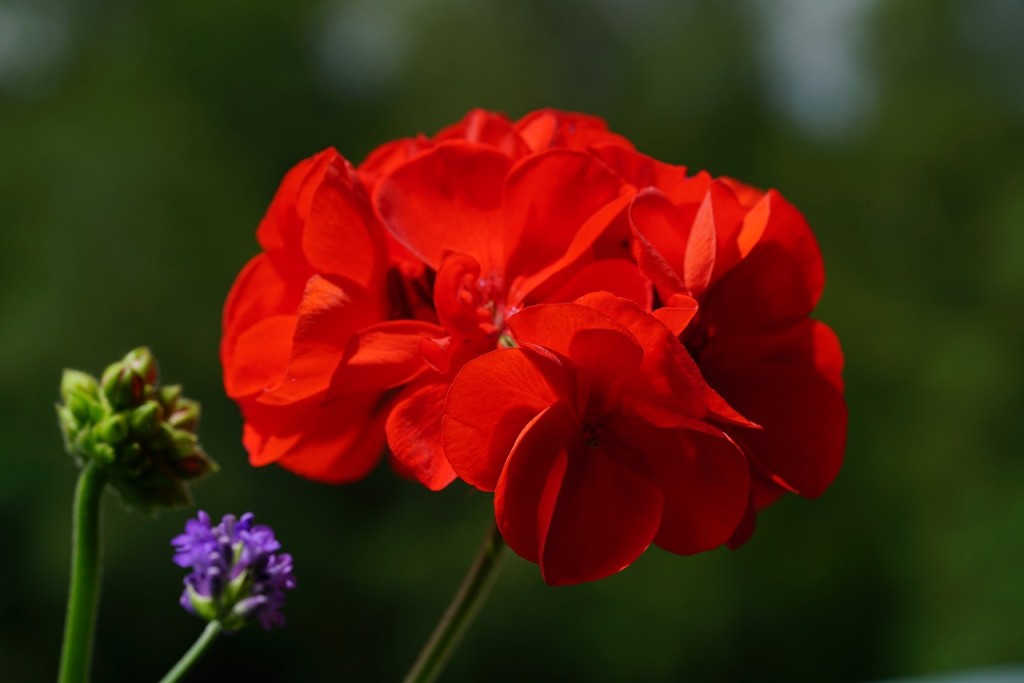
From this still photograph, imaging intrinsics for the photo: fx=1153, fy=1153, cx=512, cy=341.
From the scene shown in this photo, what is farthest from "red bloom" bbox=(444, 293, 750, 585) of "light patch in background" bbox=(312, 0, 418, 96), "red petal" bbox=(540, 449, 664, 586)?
"light patch in background" bbox=(312, 0, 418, 96)

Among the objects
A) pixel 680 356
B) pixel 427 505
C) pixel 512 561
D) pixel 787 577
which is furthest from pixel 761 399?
pixel 787 577

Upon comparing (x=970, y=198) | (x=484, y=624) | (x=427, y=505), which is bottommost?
(x=484, y=624)

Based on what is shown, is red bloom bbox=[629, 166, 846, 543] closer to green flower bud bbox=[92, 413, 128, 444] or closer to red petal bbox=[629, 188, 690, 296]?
red petal bbox=[629, 188, 690, 296]

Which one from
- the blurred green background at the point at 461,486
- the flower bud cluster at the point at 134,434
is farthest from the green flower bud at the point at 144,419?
the blurred green background at the point at 461,486

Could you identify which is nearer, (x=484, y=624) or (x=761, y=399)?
(x=761, y=399)

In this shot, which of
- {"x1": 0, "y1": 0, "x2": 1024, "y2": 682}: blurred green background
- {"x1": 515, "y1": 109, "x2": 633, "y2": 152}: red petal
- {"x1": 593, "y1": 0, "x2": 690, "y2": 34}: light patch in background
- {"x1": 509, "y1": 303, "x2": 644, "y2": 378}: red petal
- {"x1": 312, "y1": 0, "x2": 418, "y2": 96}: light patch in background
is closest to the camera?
{"x1": 509, "y1": 303, "x2": 644, "y2": 378}: red petal

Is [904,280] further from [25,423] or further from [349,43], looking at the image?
[25,423]

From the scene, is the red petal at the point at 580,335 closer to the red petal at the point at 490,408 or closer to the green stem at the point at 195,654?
the red petal at the point at 490,408
